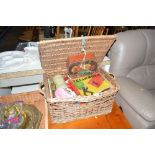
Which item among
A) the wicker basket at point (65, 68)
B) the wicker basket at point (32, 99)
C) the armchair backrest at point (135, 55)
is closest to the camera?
the wicker basket at point (65, 68)

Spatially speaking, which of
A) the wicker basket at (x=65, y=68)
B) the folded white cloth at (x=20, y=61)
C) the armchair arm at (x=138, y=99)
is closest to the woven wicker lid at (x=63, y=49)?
the wicker basket at (x=65, y=68)

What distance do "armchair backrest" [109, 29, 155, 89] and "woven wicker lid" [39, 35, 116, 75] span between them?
199 mm

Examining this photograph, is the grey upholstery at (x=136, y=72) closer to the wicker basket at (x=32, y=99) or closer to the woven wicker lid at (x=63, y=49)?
the woven wicker lid at (x=63, y=49)

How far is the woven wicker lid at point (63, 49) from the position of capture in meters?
0.82

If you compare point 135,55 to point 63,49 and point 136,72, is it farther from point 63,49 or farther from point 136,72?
point 63,49

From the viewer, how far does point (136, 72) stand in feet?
4.29

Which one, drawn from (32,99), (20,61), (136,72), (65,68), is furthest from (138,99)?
(20,61)

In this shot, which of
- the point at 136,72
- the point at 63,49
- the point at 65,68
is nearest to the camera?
the point at 63,49

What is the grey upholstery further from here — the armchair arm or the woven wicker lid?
the woven wicker lid

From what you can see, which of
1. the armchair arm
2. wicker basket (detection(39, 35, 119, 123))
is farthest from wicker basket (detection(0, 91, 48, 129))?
the armchair arm

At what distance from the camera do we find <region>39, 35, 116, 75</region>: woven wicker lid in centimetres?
82

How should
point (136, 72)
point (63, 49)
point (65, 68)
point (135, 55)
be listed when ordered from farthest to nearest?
1. point (136, 72)
2. point (135, 55)
3. point (65, 68)
4. point (63, 49)

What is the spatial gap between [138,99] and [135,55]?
1.07 feet
